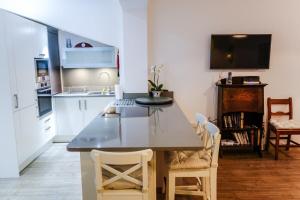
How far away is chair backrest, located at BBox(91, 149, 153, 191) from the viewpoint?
1.52 m

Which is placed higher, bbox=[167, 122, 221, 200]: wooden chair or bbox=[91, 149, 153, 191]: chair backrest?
bbox=[91, 149, 153, 191]: chair backrest

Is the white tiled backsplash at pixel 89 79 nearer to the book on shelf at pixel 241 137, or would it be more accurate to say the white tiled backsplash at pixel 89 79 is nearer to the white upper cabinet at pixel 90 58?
the white upper cabinet at pixel 90 58

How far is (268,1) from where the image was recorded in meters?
3.66

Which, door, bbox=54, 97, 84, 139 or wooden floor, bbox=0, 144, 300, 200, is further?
door, bbox=54, 97, 84, 139

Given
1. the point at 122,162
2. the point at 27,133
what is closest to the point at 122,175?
the point at 122,162

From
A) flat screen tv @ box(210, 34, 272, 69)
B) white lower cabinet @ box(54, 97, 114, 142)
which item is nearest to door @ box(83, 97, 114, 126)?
white lower cabinet @ box(54, 97, 114, 142)

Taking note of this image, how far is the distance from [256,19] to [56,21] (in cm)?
296

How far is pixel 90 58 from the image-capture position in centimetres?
452

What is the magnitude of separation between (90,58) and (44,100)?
110cm

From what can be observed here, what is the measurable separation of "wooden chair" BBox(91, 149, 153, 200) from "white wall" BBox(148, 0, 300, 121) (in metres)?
2.33

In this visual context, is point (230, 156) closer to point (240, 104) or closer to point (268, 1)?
point (240, 104)

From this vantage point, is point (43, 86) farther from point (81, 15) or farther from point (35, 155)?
point (81, 15)

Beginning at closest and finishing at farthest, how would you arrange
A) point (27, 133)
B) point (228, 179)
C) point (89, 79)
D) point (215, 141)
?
point (215, 141) → point (228, 179) → point (27, 133) → point (89, 79)

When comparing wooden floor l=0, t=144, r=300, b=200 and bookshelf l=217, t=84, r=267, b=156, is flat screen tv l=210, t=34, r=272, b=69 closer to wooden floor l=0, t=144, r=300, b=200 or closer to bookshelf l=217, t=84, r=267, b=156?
bookshelf l=217, t=84, r=267, b=156
